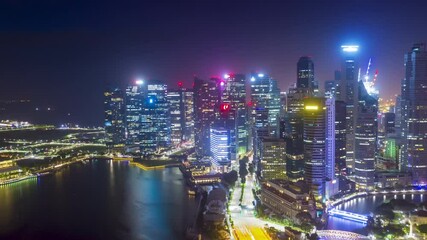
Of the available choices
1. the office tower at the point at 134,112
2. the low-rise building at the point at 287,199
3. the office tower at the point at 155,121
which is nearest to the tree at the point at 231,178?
the low-rise building at the point at 287,199

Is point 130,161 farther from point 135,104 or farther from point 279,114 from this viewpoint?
point 279,114

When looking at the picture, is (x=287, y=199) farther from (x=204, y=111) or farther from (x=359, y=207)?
(x=204, y=111)

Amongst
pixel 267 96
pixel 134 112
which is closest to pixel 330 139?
pixel 267 96

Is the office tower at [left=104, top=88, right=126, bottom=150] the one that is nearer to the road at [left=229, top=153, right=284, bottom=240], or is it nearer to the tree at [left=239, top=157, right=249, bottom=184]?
the tree at [left=239, top=157, right=249, bottom=184]

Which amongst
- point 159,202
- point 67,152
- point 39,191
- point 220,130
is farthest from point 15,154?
point 159,202

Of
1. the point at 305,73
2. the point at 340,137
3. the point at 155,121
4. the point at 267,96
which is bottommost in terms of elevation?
the point at 340,137

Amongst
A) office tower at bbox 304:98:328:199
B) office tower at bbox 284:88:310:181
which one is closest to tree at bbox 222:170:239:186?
office tower at bbox 284:88:310:181
